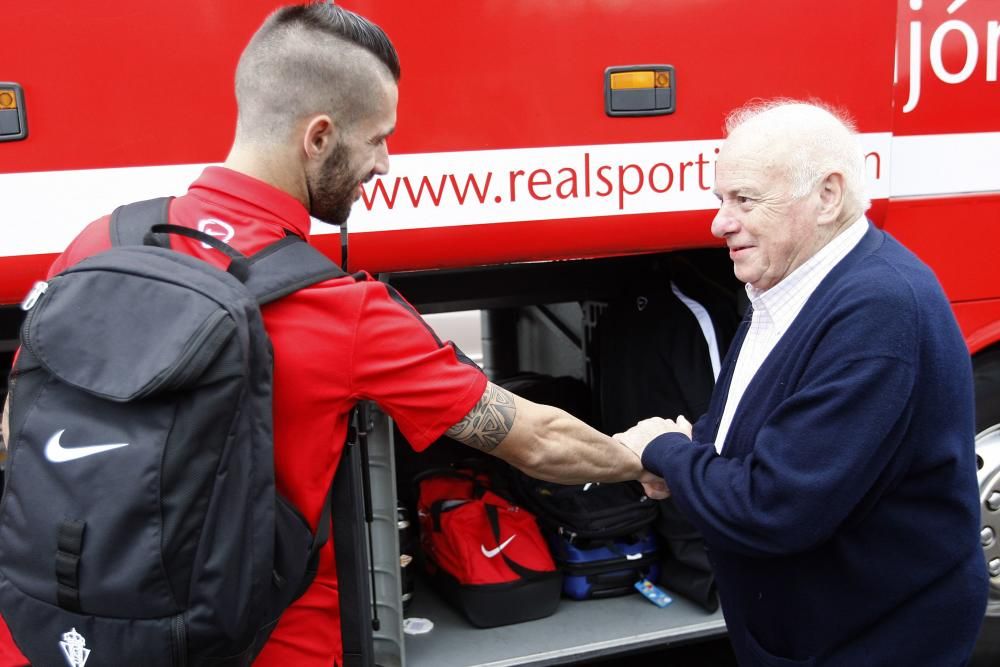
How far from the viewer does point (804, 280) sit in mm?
1732

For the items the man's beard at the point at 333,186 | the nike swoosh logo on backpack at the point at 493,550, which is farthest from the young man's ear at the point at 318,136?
the nike swoosh logo on backpack at the point at 493,550

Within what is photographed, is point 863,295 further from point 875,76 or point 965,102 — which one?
point 965,102

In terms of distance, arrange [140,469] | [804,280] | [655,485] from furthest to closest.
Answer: [655,485] → [804,280] → [140,469]

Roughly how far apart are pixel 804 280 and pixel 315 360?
860 millimetres

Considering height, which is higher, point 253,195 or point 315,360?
point 253,195

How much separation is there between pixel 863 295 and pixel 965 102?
4.91 ft

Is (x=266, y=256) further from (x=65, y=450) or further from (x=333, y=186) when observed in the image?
(x=65, y=450)

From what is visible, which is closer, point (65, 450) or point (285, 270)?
point (65, 450)

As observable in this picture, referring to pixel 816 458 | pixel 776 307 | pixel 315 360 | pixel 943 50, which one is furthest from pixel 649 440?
pixel 943 50

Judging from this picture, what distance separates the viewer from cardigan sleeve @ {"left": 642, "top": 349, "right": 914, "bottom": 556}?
152 cm

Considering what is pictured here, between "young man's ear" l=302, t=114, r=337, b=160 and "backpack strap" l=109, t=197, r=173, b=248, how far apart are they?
255 millimetres

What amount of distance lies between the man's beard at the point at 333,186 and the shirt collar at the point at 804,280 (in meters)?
0.78

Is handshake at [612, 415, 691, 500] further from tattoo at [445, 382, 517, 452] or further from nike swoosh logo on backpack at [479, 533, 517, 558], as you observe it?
nike swoosh logo on backpack at [479, 533, 517, 558]

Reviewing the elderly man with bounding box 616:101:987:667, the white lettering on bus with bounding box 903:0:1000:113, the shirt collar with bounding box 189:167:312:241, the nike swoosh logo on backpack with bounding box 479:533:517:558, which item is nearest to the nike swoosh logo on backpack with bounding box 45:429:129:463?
the shirt collar with bounding box 189:167:312:241
